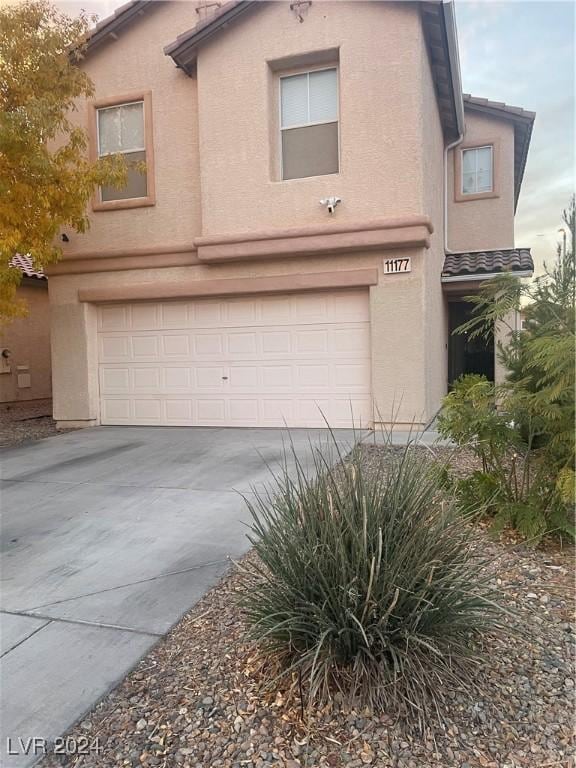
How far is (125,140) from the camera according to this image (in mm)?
10531

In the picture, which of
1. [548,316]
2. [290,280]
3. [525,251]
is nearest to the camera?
[548,316]

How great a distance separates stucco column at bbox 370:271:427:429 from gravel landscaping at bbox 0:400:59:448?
6355 mm

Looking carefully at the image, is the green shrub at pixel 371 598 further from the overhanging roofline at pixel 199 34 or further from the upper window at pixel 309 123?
the overhanging roofline at pixel 199 34

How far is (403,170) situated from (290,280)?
8.29ft

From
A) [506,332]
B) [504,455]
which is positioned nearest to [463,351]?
[506,332]

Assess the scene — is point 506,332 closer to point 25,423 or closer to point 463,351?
point 463,351

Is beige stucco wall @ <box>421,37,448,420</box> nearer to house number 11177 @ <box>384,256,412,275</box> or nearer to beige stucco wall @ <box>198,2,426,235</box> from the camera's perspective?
house number 11177 @ <box>384,256,412,275</box>

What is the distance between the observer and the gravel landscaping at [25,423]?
10170 millimetres

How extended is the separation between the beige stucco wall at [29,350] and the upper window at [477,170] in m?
11.6

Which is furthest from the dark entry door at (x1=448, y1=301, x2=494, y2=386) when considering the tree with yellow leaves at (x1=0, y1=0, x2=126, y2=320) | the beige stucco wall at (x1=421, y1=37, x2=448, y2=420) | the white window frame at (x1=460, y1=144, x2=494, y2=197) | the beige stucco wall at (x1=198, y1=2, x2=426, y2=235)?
the tree with yellow leaves at (x1=0, y1=0, x2=126, y2=320)

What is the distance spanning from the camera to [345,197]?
8953 mm

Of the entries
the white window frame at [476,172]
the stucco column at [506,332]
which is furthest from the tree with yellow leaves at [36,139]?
the white window frame at [476,172]

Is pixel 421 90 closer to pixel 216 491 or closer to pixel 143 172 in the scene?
pixel 143 172

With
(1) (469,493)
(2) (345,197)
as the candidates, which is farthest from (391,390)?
(1) (469,493)
